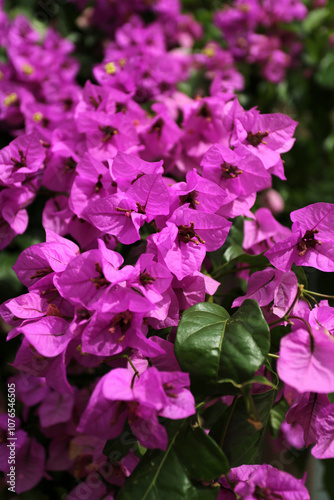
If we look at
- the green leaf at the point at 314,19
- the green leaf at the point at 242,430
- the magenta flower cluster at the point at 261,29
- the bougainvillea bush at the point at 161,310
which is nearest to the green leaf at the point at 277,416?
the bougainvillea bush at the point at 161,310

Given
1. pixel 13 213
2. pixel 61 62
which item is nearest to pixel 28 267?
pixel 13 213

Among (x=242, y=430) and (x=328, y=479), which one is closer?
(x=242, y=430)

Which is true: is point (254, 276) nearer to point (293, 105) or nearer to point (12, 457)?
point (12, 457)

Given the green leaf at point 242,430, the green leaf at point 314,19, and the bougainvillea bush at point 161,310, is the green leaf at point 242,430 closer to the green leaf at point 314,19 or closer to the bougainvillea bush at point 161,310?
the bougainvillea bush at point 161,310

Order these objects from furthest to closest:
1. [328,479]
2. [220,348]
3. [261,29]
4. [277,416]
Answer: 1. [261,29]
2. [328,479]
3. [277,416]
4. [220,348]

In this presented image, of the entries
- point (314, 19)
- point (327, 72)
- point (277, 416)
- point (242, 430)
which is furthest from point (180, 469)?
point (314, 19)

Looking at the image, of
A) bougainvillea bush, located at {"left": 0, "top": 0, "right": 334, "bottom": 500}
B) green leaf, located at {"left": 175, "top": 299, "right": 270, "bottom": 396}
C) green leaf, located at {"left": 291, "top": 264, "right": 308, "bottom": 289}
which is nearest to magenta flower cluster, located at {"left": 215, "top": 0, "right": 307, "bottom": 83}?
bougainvillea bush, located at {"left": 0, "top": 0, "right": 334, "bottom": 500}

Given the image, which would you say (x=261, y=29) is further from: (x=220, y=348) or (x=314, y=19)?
(x=220, y=348)
